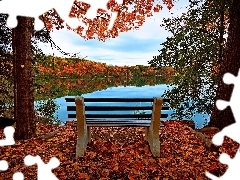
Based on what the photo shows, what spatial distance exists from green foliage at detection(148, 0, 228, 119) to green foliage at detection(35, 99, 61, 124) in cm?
504

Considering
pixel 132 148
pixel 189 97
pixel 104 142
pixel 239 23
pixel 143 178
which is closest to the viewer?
pixel 143 178

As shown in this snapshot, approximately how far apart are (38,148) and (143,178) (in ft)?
9.15

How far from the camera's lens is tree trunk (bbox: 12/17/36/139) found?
27.6 feet

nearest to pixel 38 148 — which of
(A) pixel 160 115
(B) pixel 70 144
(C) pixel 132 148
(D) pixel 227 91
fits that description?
(B) pixel 70 144

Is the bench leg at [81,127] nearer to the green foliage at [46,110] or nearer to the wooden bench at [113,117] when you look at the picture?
the wooden bench at [113,117]

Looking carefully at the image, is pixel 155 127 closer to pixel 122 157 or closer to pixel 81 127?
pixel 122 157

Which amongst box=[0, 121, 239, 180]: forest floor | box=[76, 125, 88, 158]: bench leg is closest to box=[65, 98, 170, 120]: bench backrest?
box=[76, 125, 88, 158]: bench leg

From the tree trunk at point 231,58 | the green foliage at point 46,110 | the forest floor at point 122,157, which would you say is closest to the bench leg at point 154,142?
the forest floor at point 122,157

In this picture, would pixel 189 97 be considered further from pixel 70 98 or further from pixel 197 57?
pixel 70 98

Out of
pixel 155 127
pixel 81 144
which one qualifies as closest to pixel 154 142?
pixel 155 127

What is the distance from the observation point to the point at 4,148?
791cm

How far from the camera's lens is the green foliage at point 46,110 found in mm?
15031

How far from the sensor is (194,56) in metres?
12.2

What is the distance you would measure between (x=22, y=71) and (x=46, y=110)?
6.82 meters
